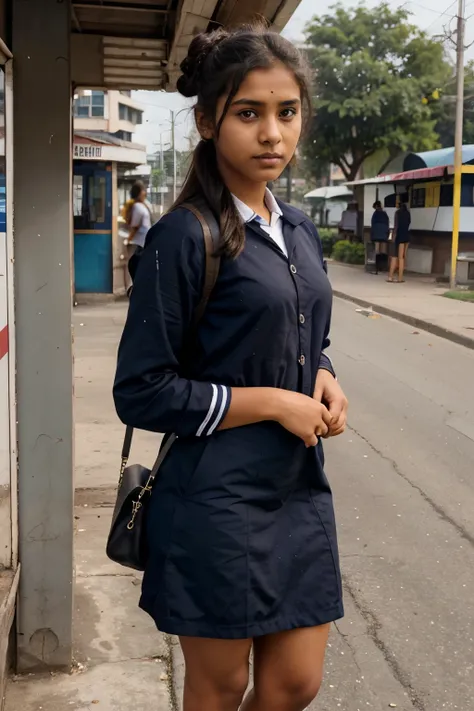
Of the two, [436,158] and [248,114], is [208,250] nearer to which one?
[248,114]

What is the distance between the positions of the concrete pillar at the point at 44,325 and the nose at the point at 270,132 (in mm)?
1163

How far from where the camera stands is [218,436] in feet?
6.00

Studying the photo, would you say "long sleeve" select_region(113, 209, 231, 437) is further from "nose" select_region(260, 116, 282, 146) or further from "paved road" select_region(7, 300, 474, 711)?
"paved road" select_region(7, 300, 474, 711)

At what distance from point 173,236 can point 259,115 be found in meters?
0.32

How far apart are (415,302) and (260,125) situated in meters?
14.2

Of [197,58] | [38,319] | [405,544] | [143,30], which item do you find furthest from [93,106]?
A: [197,58]

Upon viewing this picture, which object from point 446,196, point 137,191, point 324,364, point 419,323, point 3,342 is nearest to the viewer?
point 324,364

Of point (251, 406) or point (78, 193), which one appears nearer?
point (251, 406)

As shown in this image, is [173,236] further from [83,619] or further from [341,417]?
[83,619]

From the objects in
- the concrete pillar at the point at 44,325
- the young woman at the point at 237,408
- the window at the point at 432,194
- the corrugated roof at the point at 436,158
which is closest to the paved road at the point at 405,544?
the concrete pillar at the point at 44,325

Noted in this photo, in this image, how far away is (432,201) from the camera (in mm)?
21047

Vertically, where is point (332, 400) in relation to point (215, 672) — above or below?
above

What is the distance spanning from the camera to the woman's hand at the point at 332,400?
6.39ft

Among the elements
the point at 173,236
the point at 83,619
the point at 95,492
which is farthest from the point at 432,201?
the point at 173,236
